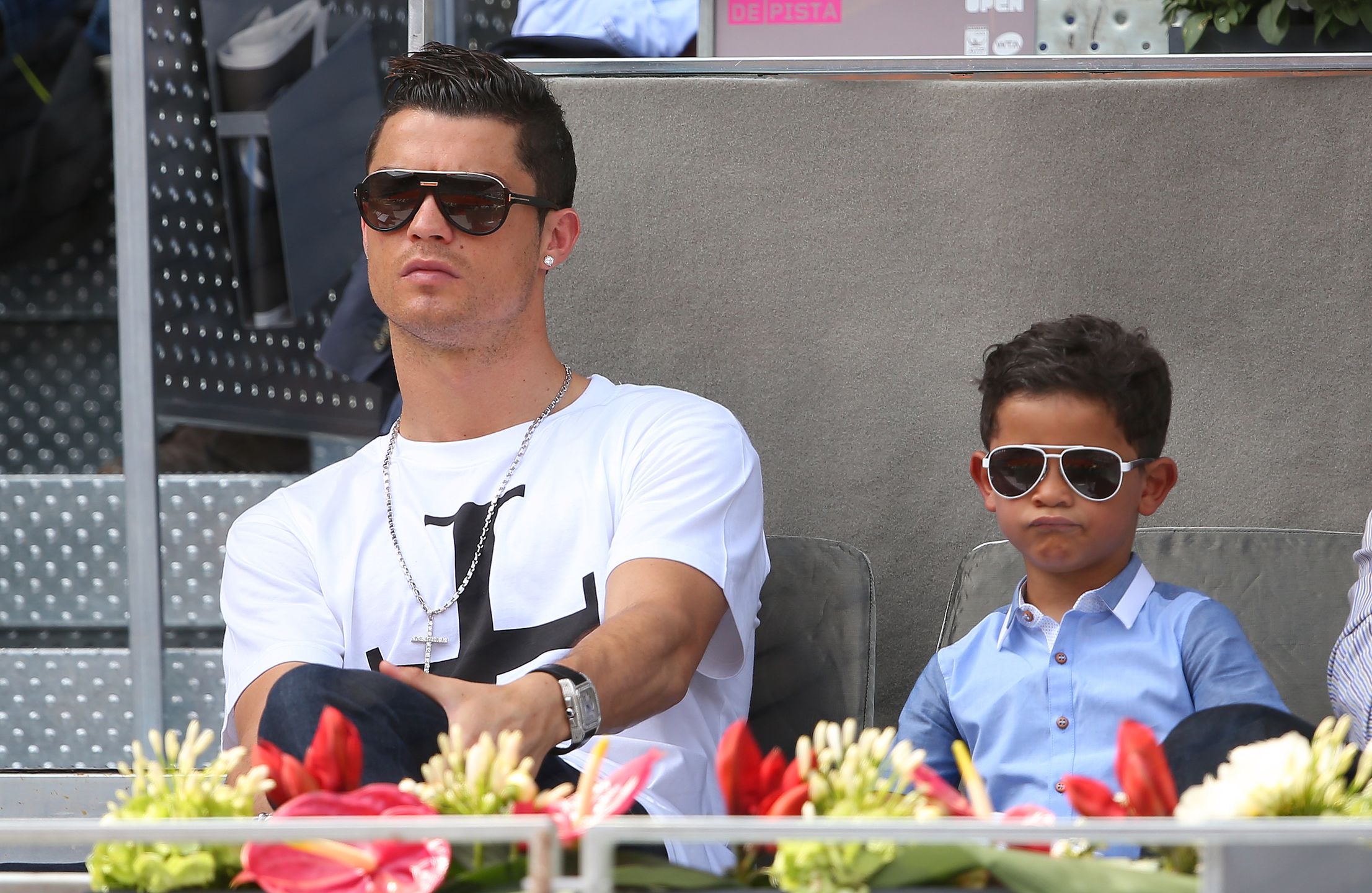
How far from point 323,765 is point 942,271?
190 centimetres

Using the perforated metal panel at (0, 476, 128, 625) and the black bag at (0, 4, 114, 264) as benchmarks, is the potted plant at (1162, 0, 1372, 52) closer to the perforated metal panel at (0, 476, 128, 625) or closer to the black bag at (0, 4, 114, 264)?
the perforated metal panel at (0, 476, 128, 625)

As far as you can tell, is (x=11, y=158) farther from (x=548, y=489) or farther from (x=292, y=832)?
(x=292, y=832)

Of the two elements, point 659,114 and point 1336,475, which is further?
point 659,114

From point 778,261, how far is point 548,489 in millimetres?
887

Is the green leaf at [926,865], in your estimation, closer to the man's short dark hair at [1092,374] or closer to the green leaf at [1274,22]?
the man's short dark hair at [1092,374]

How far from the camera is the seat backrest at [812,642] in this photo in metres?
2.32

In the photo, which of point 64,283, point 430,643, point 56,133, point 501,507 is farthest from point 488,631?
point 64,283

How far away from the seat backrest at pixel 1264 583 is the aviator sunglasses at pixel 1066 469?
13.7 inches

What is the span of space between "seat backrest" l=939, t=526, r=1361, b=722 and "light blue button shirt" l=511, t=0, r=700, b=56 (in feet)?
4.69

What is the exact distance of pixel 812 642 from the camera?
2.37 meters

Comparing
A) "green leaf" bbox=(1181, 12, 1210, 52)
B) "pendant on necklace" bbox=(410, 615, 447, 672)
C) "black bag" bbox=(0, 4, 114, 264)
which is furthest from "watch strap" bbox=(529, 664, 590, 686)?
"black bag" bbox=(0, 4, 114, 264)

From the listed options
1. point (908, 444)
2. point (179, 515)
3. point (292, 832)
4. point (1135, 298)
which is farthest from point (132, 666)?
point (292, 832)

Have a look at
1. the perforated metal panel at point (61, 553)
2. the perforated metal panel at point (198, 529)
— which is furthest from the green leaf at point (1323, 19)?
the perforated metal panel at point (61, 553)

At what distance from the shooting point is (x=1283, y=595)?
234 centimetres
